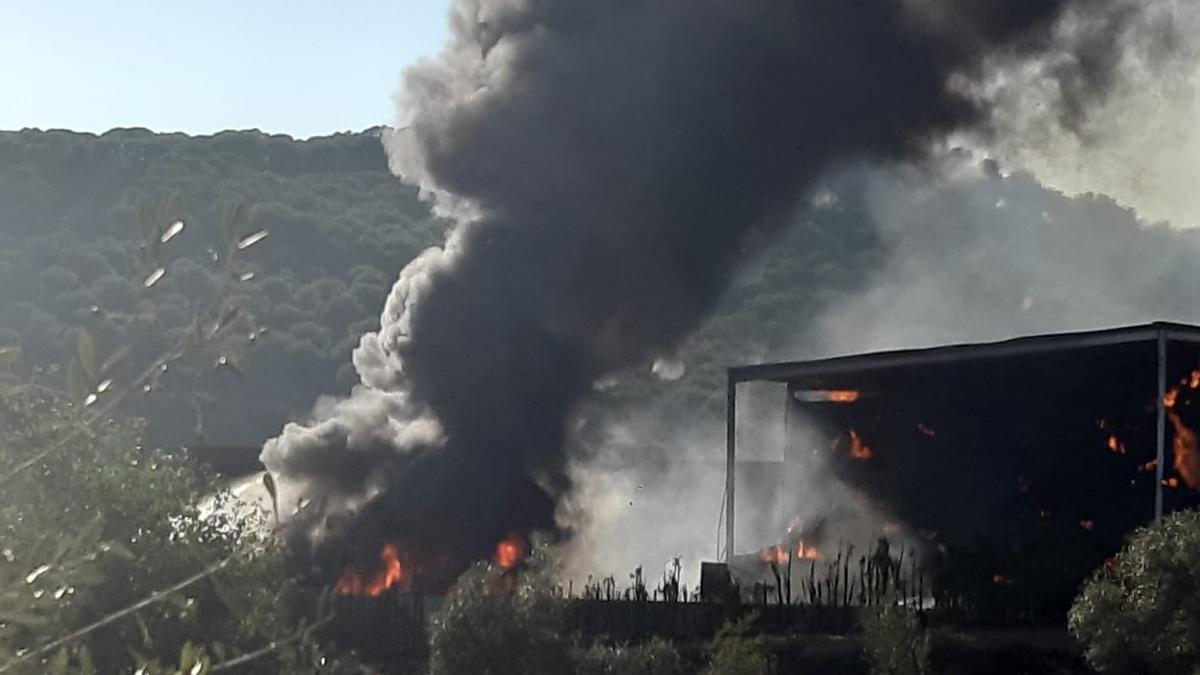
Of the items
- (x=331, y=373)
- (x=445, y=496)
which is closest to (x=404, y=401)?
(x=445, y=496)

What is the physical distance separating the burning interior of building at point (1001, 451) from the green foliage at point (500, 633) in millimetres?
4833

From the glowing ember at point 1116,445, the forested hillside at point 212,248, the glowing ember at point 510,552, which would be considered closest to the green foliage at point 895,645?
the glowing ember at point 1116,445

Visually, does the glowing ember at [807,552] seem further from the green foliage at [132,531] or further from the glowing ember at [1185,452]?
the green foliage at [132,531]

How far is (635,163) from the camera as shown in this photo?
30.3 metres

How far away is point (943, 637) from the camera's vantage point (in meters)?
19.9

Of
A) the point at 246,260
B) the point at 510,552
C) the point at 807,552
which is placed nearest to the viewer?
the point at 246,260

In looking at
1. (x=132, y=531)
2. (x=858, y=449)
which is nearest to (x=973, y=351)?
(x=858, y=449)

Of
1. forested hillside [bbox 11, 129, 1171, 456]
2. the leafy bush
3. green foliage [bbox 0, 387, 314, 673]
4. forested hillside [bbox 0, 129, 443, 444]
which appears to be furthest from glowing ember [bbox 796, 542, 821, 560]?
green foliage [bbox 0, 387, 314, 673]

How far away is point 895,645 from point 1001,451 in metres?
9.00

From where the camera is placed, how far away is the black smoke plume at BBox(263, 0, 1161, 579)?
30.0m

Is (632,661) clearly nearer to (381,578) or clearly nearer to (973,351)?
(973,351)

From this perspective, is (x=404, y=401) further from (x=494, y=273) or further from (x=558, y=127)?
(x=558, y=127)

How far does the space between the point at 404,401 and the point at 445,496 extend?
310cm

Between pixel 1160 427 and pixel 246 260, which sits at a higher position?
pixel 1160 427
